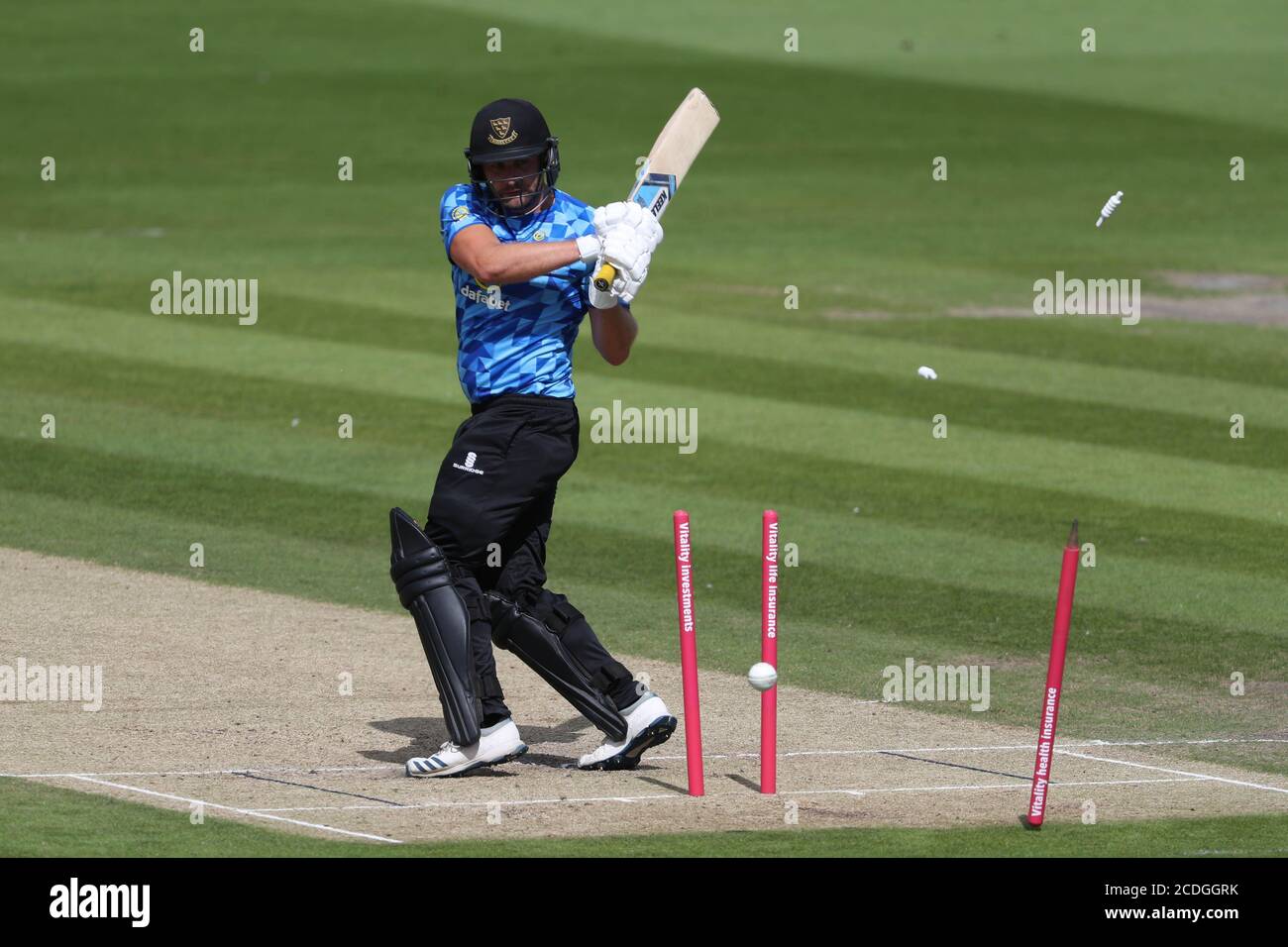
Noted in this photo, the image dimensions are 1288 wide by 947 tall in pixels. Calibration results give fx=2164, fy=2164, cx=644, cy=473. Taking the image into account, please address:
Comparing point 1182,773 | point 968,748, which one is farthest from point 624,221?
point 1182,773

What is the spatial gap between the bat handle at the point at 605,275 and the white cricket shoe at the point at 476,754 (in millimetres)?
1717

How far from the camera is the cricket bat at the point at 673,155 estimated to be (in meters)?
8.32

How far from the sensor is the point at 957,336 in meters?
19.3

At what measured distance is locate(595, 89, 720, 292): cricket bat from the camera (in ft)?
27.3

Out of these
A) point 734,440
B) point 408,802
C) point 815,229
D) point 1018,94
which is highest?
point 1018,94

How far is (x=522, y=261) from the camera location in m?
7.96

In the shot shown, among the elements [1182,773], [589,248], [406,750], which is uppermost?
[589,248]

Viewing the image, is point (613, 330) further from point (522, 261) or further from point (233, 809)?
point (233, 809)

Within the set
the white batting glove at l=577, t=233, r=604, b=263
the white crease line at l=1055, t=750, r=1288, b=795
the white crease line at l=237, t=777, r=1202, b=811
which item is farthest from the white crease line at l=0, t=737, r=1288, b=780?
the white batting glove at l=577, t=233, r=604, b=263

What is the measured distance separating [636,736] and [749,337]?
10901 mm

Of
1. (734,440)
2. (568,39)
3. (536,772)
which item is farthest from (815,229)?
(536,772)

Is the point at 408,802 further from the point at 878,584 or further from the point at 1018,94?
the point at 1018,94

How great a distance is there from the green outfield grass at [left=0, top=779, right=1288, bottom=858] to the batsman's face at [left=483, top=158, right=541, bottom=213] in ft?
8.42

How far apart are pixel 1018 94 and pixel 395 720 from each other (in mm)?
26271
